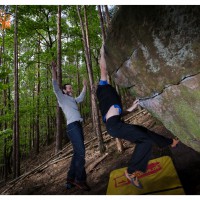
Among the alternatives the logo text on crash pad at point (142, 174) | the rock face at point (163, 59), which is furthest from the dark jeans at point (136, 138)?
the rock face at point (163, 59)

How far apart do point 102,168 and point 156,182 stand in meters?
2.10

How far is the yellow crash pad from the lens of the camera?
2.52m

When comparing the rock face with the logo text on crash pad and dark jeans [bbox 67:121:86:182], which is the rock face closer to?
the logo text on crash pad

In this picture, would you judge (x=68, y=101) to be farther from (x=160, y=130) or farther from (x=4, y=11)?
(x=4, y=11)

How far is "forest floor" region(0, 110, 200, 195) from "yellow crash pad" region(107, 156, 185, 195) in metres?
0.13

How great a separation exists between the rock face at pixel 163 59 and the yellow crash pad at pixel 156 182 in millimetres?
630

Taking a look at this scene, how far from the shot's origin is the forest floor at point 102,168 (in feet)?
9.62

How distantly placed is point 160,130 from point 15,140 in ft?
20.4

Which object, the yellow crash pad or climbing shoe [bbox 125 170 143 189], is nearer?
the yellow crash pad

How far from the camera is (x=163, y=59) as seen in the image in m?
2.89

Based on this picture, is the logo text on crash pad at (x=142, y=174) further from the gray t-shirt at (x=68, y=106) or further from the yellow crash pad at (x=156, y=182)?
the gray t-shirt at (x=68, y=106)

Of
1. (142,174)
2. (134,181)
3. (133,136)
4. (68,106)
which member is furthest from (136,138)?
(68,106)

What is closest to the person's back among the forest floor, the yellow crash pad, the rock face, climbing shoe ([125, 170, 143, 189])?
the forest floor

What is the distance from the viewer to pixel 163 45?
2.82 m
